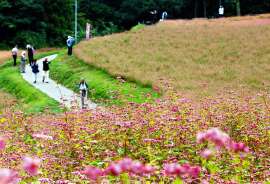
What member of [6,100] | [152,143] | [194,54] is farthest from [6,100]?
[152,143]

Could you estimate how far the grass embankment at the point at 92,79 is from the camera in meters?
30.2

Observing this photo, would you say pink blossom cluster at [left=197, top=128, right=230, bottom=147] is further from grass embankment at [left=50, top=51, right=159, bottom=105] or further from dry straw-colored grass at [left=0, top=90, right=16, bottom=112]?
dry straw-colored grass at [left=0, top=90, right=16, bottom=112]

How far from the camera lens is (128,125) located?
32.7 feet

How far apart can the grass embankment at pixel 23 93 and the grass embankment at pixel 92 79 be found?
219cm

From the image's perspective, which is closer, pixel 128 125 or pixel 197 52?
pixel 128 125

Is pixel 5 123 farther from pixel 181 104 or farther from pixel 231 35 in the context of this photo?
pixel 231 35

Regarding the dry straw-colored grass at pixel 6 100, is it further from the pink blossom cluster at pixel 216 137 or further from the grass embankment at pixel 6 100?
the pink blossom cluster at pixel 216 137

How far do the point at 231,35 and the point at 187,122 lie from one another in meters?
34.4

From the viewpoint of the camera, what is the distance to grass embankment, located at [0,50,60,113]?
94.7 feet

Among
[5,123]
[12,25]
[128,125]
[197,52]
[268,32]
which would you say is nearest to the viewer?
[128,125]

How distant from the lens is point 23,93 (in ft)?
117

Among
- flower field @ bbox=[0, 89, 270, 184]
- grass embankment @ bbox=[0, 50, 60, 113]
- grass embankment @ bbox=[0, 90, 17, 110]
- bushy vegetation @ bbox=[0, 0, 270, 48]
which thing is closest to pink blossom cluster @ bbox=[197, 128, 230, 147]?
flower field @ bbox=[0, 89, 270, 184]

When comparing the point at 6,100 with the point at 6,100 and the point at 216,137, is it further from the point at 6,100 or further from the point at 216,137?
the point at 216,137

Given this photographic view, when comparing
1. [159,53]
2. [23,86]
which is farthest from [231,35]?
[23,86]
